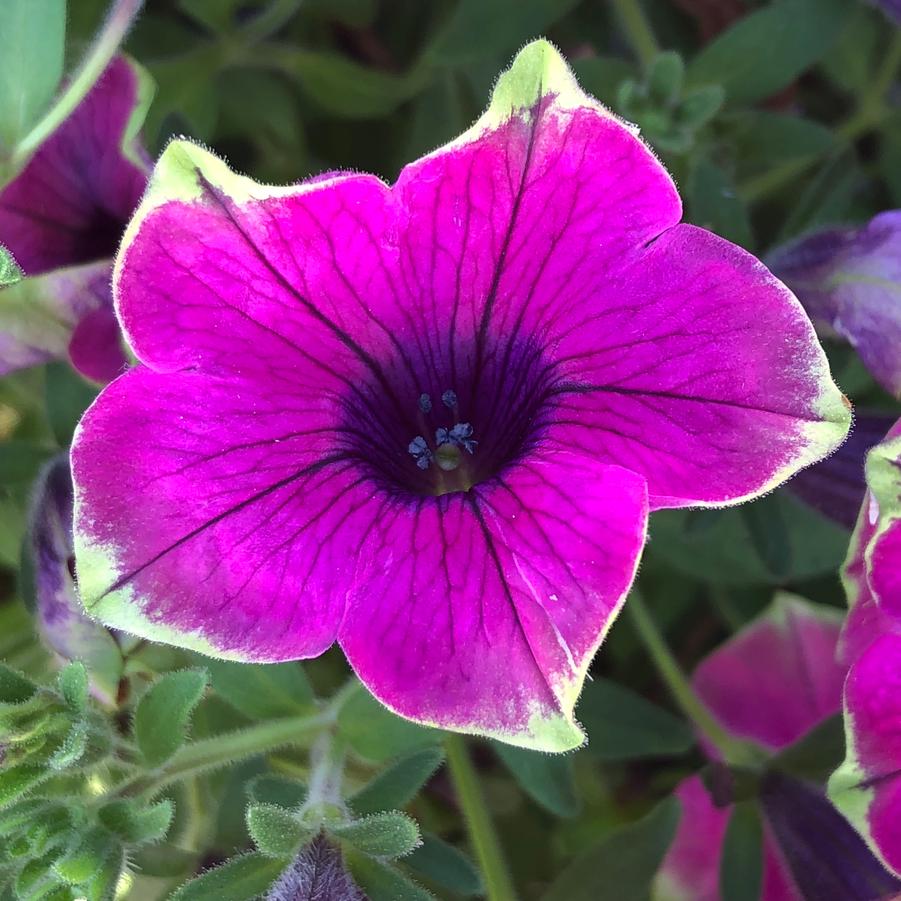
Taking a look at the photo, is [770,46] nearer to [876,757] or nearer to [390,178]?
[390,178]

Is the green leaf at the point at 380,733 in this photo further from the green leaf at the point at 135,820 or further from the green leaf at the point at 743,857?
the green leaf at the point at 743,857

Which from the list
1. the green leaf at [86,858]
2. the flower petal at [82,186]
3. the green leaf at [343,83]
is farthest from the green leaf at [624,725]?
the green leaf at [343,83]

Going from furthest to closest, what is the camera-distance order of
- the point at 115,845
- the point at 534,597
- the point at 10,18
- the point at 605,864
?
1. the point at 605,864
2. the point at 10,18
3. the point at 115,845
4. the point at 534,597

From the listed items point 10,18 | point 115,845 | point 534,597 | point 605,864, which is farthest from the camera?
point 605,864

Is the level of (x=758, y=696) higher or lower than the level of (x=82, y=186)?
lower

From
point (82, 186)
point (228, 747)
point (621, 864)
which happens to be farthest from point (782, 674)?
point (82, 186)

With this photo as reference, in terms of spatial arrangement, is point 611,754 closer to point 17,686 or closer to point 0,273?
point 17,686

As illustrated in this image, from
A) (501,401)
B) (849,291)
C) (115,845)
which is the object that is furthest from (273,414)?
(849,291)
